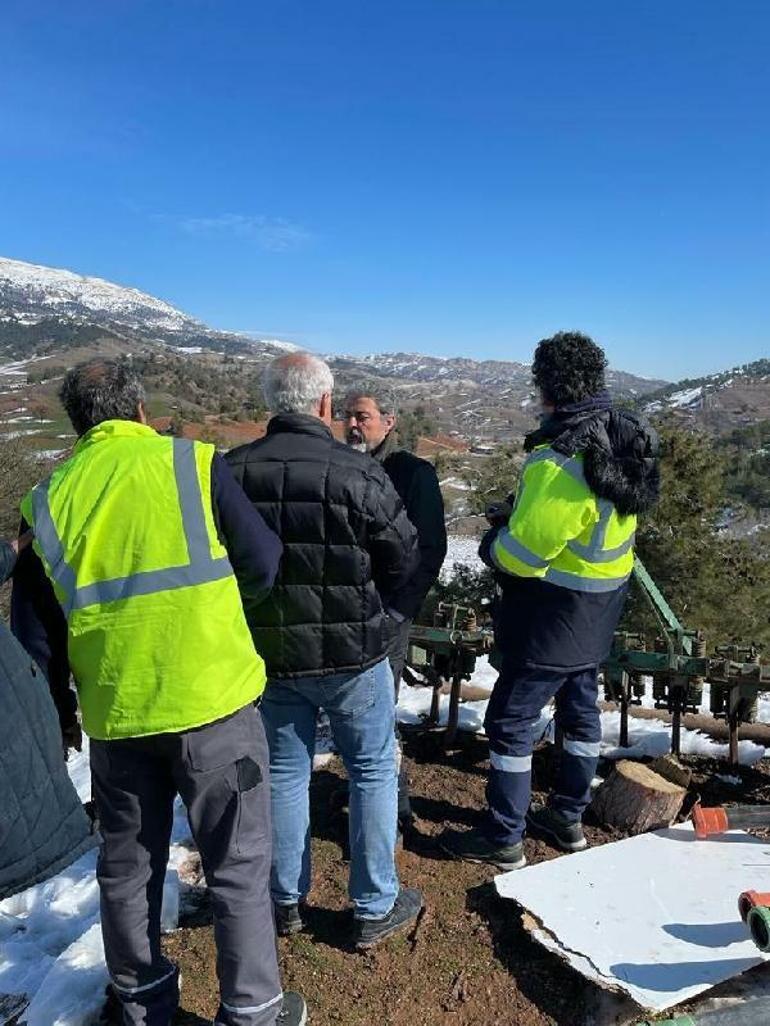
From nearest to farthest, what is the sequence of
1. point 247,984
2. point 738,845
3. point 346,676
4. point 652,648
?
1. point 247,984
2. point 346,676
3. point 738,845
4. point 652,648

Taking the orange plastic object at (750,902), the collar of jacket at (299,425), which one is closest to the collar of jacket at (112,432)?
the collar of jacket at (299,425)

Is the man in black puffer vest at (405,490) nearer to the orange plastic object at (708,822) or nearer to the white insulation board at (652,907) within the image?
the white insulation board at (652,907)

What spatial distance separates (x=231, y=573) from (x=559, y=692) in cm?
182

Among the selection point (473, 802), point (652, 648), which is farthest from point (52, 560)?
point (652, 648)

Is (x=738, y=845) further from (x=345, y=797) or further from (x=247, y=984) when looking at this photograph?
(x=247, y=984)

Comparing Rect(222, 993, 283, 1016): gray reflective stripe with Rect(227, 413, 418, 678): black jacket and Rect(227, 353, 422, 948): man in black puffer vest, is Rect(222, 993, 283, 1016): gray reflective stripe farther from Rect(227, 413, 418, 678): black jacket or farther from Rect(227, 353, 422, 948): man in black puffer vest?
Rect(227, 413, 418, 678): black jacket

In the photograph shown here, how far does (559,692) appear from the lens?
3.21 meters

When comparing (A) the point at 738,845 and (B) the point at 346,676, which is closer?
(B) the point at 346,676

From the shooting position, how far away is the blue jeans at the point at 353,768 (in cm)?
247

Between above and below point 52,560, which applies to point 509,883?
below

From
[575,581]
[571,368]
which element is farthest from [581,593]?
[571,368]

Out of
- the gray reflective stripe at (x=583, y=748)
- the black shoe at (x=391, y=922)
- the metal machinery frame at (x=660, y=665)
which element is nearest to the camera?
the black shoe at (x=391, y=922)

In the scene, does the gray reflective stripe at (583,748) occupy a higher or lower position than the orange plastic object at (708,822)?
higher

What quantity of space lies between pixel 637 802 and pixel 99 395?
2830mm
